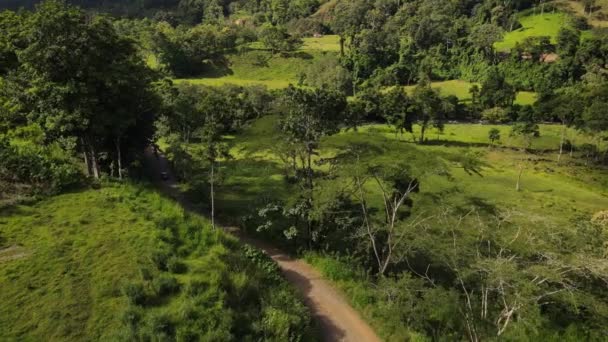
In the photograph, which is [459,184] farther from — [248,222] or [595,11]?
A: [595,11]

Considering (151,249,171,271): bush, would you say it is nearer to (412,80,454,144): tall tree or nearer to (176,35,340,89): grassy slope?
(412,80,454,144): tall tree

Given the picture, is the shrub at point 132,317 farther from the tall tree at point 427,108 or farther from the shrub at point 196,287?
the tall tree at point 427,108

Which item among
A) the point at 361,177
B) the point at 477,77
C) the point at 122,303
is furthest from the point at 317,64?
the point at 122,303

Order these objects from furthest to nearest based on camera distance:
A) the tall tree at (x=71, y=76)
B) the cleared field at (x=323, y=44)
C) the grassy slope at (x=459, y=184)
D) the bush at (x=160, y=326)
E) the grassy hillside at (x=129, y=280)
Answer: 1. the cleared field at (x=323, y=44)
2. the tall tree at (x=71, y=76)
3. the grassy slope at (x=459, y=184)
4. the grassy hillside at (x=129, y=280)
5. the bush at (x=160, y=326)

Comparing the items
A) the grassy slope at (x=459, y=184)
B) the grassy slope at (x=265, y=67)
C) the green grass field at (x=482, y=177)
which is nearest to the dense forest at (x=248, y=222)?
the grassy slope at (x=459, y=184)

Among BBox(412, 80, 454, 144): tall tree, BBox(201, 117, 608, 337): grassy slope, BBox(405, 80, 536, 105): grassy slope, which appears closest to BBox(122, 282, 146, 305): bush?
BBox(201, 117, 608, 337): grassy slope

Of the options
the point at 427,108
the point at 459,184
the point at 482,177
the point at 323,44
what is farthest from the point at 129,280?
the point at 323,44
